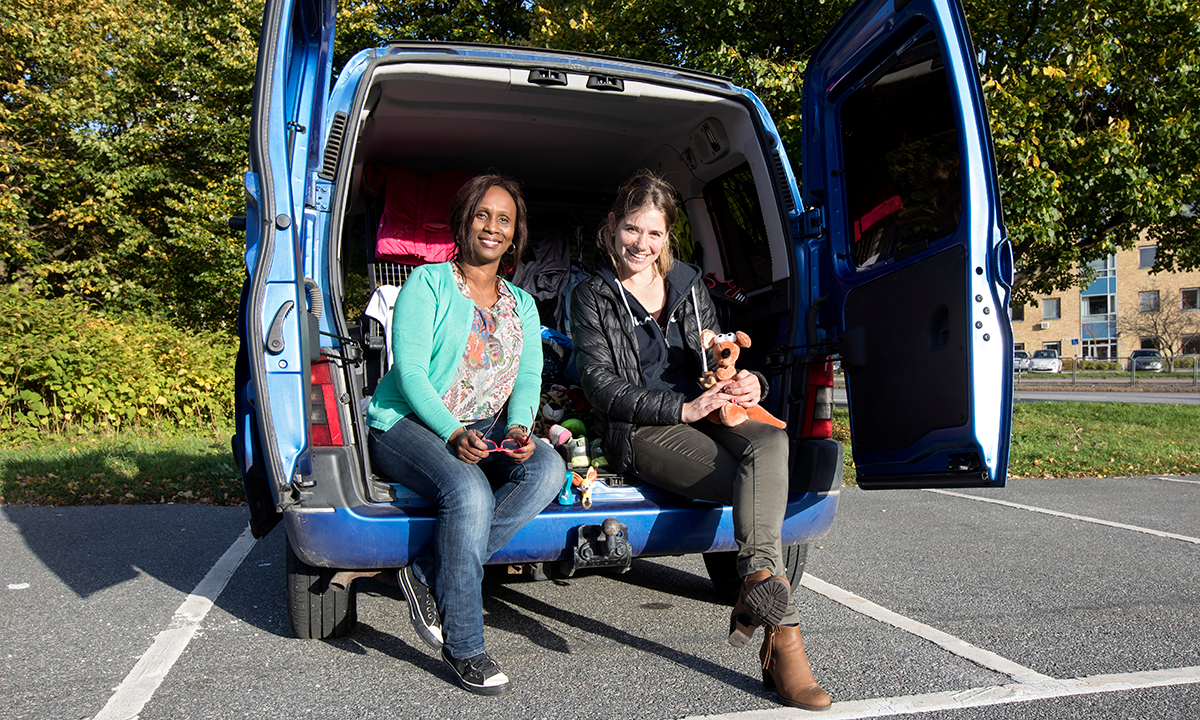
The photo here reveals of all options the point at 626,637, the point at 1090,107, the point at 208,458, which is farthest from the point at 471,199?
the point at 1090,107

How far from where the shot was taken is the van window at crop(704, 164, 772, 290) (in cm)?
378

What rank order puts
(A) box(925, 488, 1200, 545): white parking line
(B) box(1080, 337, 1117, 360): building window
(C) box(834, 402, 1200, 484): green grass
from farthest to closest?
1. (B) box(1080, 337, 1117, 360): building window
2. (C) box(834, 402, 1200, 484): green grass
3. (A) box(925, 488, 1200, 545): white parking line

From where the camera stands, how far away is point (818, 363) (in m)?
3.17

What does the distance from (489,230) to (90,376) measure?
7800mm

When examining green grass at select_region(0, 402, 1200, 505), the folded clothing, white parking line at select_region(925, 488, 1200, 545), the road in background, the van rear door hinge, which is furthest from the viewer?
the road in background

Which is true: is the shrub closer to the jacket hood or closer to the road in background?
the jacket hood

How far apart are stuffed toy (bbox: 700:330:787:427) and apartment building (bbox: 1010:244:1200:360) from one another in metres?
42.7

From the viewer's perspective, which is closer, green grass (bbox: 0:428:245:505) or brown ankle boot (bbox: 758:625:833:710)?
brown ankle boot (bbox: 758:625:833:710)

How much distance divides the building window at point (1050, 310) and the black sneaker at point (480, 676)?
55.5 meters

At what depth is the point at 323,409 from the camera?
2.52 metres

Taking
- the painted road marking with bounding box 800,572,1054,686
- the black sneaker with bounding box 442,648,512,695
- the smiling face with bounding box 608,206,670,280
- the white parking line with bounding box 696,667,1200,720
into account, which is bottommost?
the painted road marking with bounding box 800,572,1054,686

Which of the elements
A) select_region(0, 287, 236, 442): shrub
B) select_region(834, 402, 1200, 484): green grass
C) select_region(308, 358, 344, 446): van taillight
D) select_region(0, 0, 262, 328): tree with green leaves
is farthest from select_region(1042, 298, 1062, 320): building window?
select_region(308, 358, 344, 446): van taillight

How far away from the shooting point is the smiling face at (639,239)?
10.3 feet

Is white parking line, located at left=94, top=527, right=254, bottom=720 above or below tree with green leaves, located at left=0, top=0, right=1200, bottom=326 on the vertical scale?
below
